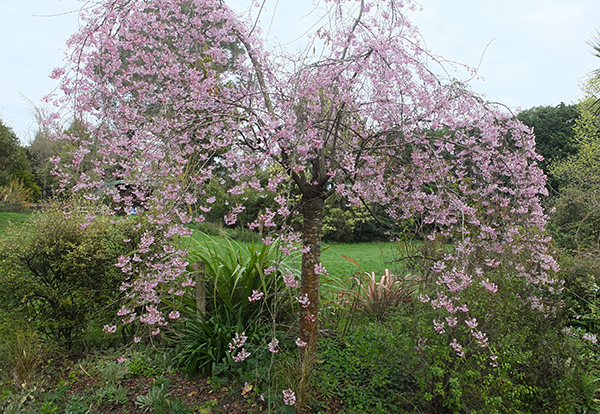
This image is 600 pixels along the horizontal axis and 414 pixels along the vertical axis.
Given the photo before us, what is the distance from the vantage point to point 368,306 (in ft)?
12.6

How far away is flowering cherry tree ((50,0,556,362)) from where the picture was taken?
7.42 ft

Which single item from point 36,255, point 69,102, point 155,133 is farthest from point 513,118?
point 36,255

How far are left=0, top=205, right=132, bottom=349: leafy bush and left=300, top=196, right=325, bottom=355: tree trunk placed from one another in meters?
1.76

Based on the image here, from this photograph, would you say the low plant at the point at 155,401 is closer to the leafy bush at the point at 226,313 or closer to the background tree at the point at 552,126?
the leafy bush at the point at 226,313

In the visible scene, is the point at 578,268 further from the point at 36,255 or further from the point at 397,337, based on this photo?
the point at 36,255

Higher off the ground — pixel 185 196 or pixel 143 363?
pixel 185 196

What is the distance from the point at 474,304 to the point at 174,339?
251 cm

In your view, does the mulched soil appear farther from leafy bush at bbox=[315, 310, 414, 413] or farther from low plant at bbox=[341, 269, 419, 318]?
low plant at bbox=[341, 269, 419, 318]

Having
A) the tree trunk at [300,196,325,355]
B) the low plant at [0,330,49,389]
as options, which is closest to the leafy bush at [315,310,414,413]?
the tree trunk at [300,196,325,355]

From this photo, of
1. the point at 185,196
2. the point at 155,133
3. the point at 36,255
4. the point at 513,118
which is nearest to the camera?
A: the point at 185,196

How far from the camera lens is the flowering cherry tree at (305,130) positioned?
2.26m

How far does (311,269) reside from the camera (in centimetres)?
252

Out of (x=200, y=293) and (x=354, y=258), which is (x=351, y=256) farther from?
(x=200, y=293)

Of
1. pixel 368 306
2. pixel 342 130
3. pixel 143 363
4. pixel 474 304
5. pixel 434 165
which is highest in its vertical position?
pixel 342 130
